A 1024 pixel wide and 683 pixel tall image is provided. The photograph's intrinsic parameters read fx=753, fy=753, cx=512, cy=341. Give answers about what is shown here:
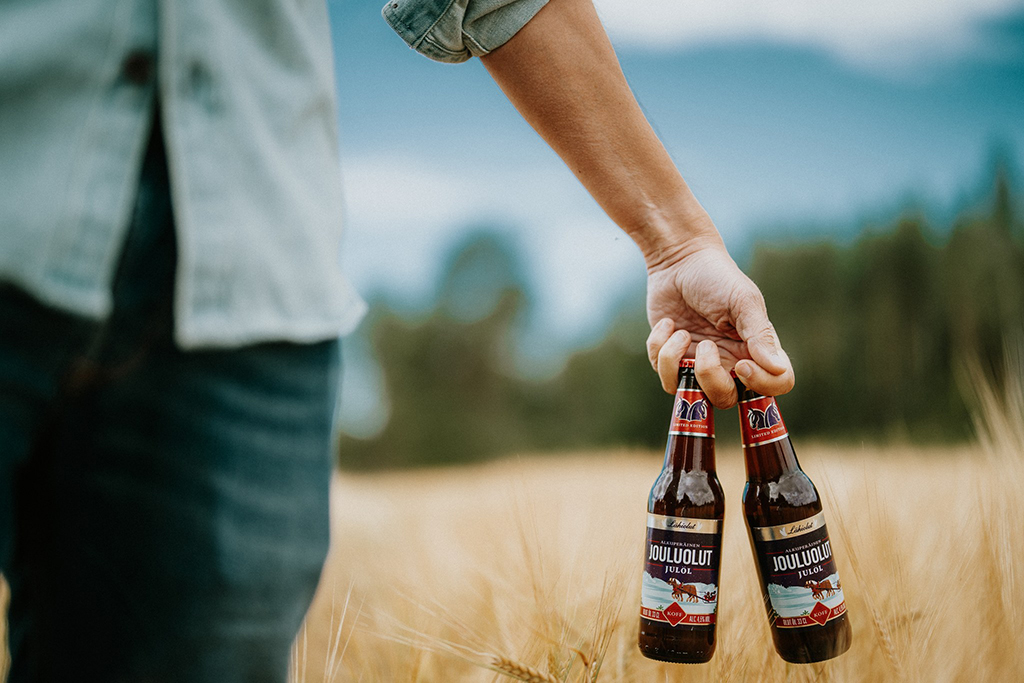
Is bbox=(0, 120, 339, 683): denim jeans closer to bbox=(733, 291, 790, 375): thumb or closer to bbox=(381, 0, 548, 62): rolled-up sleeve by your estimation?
bbox=(381, 0, 548, 62): rolled-up sleeve

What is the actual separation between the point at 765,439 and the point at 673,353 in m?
0.28

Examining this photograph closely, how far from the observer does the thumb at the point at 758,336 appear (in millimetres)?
1638

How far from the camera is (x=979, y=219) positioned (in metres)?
19.8

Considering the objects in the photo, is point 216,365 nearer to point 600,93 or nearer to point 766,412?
point 600,93

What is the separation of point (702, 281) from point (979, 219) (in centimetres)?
2187

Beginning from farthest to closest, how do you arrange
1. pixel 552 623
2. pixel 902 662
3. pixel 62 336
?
pixel 552 623 → pixel 902 662 → pixel 62 336

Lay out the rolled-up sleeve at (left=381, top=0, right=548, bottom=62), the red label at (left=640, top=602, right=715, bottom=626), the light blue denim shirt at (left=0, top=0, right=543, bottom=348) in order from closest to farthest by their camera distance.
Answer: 1. the light blue denim shirt at (left=0, top=0, right=543, bottom=348)
2. the rolled-up sleeve at (left=381, top=0, right=548, bottom=62)
3. the red label at (left=640, top=602, right=715, bottom=626)

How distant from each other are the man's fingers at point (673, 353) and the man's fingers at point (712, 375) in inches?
2.5

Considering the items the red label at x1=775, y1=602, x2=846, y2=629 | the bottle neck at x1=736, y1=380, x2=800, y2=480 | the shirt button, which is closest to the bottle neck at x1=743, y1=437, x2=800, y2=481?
the bottle neck at x1=736, y1=380, x2=800, y2=480

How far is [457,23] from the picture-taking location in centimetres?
134

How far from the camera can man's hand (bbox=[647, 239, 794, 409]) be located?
1.65m

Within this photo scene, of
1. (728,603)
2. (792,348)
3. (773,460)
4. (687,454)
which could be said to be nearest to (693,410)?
(687,454)

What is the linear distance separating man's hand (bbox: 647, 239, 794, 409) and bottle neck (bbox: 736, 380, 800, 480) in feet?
0.15

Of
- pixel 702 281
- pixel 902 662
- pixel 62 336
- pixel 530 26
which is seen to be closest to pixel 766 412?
pixel 702 281
